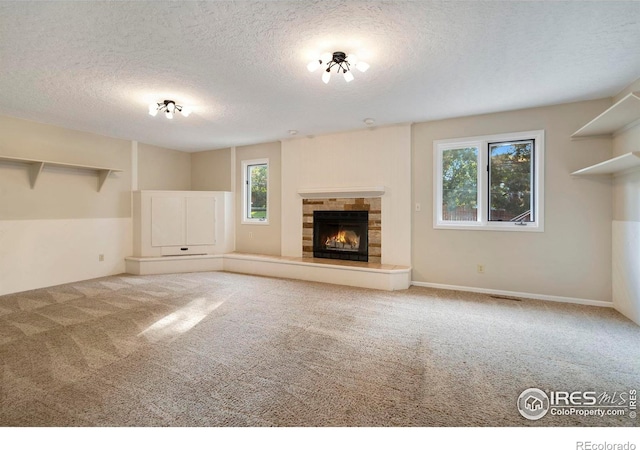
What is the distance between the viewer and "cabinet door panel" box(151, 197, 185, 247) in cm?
546

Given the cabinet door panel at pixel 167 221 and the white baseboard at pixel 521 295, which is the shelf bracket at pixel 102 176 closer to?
the cabinet door panel at pixel 167 221

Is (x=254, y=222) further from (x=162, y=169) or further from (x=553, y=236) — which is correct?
(x=553, y=236)

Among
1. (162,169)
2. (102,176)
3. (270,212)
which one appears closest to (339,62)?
(270,212)

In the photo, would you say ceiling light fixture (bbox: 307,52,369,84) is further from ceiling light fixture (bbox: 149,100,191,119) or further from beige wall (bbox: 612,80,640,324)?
beige wall (bbox: 612,80,640,324)

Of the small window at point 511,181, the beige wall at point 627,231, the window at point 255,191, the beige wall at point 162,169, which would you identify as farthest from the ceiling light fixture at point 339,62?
the beige wall at point 162,169

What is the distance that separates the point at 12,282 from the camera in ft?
13.4

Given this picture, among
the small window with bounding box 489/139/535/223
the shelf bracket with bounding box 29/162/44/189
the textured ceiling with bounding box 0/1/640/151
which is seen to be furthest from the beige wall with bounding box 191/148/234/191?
the small window with bounding box 489/139/535/223

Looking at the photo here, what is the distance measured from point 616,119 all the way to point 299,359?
12.5 feet

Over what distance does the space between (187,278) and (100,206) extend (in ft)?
6.70

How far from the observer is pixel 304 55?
2539 millimetres
